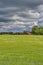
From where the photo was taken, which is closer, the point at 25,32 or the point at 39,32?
the point at 25,32

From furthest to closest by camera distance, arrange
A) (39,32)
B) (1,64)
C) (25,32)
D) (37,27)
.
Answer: (37,27) → (39,32) → (25,32) → (1,64)

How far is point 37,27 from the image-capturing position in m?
168

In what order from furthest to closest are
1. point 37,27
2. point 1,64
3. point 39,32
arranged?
point 37,27 → point 39,32 → point 1,64

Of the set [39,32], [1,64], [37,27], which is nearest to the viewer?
[1,64]

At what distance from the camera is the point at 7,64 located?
1967cm

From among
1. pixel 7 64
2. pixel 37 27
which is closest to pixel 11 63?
pixel 7 64

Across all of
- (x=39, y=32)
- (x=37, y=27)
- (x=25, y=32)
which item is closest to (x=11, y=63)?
(x=25, y=32)

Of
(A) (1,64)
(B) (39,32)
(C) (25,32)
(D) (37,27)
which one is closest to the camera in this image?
(A) (1,64)

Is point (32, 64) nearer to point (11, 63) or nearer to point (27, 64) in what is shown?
point (27, 64)

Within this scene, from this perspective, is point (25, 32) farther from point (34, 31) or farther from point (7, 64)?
point (7, 64)

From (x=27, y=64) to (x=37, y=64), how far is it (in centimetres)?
100

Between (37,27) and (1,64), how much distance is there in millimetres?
149379

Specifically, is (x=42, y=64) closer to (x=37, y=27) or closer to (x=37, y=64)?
(x=37, y=64)

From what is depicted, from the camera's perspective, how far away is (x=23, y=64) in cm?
1984
